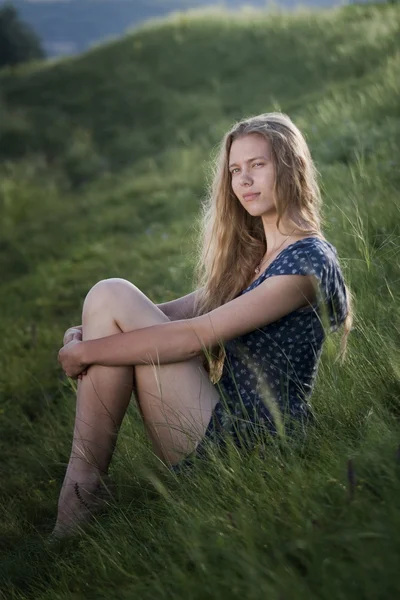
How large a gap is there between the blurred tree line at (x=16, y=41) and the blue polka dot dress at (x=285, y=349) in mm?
25567

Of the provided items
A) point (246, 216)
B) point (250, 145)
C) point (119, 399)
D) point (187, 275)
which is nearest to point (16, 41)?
point (187, 275)


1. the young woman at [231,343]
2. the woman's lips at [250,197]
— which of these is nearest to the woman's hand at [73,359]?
the young woman at [231,343]

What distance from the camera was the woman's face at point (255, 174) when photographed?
120 inches

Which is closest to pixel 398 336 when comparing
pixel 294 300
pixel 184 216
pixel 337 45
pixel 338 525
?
pixel 294 300

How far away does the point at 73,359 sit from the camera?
2.97 meters

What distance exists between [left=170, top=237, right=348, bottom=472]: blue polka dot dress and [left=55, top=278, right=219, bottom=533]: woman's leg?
11cm

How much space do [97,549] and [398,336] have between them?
3.83 feet

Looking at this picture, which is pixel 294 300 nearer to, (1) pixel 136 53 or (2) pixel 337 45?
(2) pixel 337 45

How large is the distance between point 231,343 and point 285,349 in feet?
0.66

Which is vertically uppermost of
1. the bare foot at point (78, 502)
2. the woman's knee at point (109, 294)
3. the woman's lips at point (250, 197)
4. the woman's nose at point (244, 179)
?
the woman's nose at point (244, 179)

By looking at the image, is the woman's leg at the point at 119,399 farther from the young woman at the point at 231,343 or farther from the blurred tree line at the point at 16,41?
the blurred tree line at the point at 16,41

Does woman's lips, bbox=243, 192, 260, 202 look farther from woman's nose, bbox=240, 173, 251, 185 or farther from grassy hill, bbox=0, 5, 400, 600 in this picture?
grassy hill, bbox=0, 5, 400, 600

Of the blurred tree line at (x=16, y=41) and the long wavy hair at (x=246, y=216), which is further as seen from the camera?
the blurred tree line at (x=16, y=41)

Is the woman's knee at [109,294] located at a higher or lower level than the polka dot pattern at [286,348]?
higher
